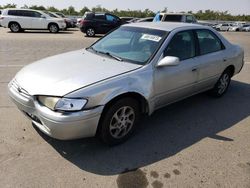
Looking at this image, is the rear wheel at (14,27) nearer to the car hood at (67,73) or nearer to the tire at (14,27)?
the tire at (14,27)

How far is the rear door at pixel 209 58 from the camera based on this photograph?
14.6 feet

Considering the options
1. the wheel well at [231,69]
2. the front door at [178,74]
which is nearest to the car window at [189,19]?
the wheel well at [231,69]

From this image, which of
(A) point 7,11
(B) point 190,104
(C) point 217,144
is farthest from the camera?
(A) point 7,11

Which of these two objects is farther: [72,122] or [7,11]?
[7,11]

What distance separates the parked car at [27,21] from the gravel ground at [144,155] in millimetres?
14992

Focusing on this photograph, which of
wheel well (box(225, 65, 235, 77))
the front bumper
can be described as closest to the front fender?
the front bumper

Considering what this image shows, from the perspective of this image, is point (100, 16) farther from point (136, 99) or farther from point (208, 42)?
point (136, 99)

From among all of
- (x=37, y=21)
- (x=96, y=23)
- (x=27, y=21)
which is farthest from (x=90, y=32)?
(x=27, y=21)

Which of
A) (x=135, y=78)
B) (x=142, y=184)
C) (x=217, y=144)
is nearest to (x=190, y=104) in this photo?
(x=217, y=144)

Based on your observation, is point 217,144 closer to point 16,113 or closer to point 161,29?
point 161,29

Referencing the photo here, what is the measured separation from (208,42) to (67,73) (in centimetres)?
278

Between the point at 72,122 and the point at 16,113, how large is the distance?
6.01ft

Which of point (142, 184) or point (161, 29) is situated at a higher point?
point (161, 29)

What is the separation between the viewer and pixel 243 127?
Result: 4.14m
